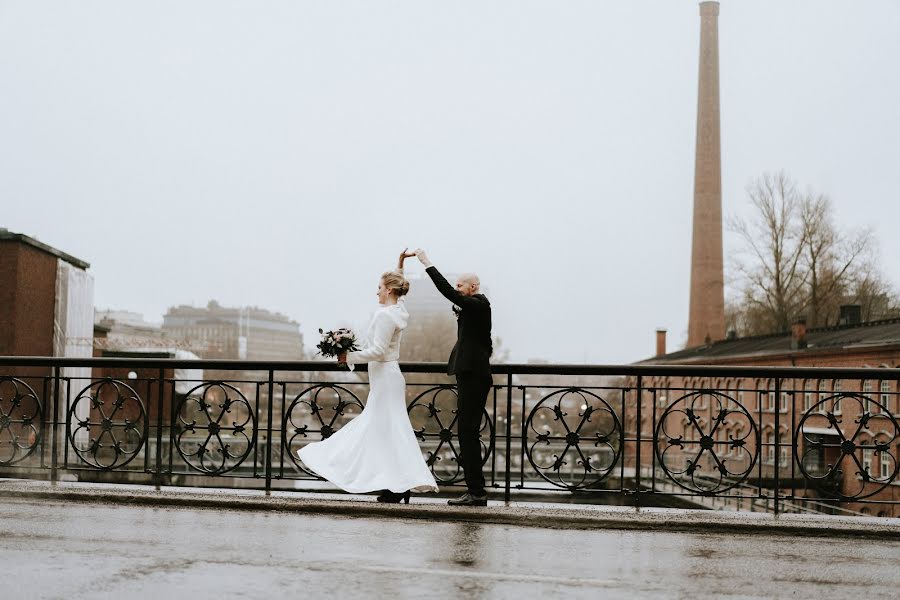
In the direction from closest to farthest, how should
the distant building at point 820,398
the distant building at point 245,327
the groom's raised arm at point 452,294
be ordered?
the groom's raised arm at point 452,294 → the distant building at point 820,398 → the distant building at point 245,327

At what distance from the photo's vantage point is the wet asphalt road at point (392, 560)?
562 cm

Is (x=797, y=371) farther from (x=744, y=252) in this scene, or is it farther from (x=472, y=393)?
(x=744, y=252)

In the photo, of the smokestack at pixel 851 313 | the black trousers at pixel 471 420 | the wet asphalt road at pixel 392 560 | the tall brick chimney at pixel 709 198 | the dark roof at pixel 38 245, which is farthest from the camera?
the tall brick chimney at pixel 709 198

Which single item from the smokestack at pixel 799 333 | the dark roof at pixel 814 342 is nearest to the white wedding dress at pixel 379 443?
the dark roof at pixel 814 342

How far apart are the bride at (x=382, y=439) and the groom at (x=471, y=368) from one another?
0.46 meters

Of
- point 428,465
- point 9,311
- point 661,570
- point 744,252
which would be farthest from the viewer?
point 744,252

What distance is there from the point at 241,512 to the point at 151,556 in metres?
2.47

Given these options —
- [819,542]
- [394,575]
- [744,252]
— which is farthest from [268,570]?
[744,252]

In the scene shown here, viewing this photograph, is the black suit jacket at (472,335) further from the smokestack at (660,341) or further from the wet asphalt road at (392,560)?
the smokestack at (660,341)

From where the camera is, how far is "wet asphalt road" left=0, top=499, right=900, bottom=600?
5.62 meters

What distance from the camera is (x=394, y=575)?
599 cm

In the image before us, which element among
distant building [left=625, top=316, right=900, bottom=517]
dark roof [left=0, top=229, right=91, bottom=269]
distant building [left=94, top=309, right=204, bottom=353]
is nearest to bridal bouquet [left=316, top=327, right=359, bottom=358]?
distant building [left=625, top=316, right=900, bottom=517]

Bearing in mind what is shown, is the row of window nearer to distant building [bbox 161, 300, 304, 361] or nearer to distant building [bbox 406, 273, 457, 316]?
distant building [bbox 406, 273, 457, 316]

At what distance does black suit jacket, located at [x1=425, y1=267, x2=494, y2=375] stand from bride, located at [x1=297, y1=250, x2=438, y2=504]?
0.55m
